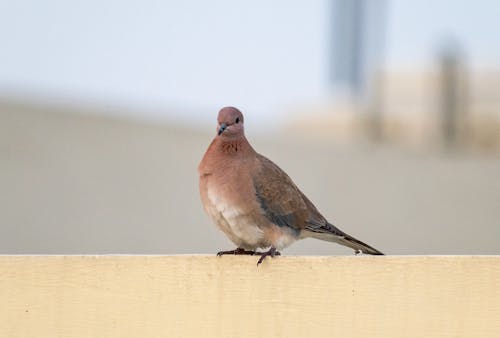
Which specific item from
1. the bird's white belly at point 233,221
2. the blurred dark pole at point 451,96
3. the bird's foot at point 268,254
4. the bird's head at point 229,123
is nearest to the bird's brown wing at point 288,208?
the bird's white belly at point 233,221

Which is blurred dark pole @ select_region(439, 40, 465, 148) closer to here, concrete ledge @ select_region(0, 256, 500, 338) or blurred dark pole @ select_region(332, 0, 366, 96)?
blurred dark pole @ select_region(332, 0, 366, 96)

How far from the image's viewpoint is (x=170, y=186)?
16453 millimetres

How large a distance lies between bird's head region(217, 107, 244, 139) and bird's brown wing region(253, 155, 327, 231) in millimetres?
288

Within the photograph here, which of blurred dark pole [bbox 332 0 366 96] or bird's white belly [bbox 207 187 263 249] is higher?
blurred dark pole [bbox 332 0 366 96]

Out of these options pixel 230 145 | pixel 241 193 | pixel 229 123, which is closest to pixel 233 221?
pixel 241 193

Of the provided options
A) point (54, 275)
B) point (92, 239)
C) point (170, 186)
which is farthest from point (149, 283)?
point (170, 186)

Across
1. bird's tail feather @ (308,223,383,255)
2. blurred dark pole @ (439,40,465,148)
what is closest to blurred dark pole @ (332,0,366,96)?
blurred dark pole @ (439,40,465,148)

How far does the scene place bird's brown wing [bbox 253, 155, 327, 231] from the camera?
6781 millimetres

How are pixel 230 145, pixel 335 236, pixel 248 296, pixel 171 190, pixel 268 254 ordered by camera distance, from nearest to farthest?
pixel 248 296, pixel 268 254, pixel 230 145, pixel 335 236, pixel 171 190

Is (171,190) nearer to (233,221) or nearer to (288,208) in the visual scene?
(288,208)

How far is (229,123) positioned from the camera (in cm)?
668

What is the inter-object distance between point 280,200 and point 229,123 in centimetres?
63

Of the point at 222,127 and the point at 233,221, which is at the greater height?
the point at 222,127

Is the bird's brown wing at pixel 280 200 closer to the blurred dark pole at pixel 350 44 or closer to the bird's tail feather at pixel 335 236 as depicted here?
the bird's tail feather at pixel 335 236
